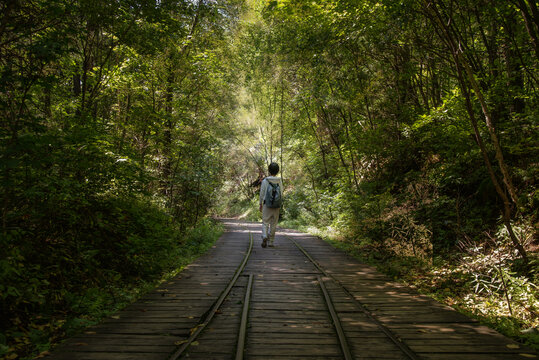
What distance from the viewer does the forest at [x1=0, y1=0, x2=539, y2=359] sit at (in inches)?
163

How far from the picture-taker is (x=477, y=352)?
3.10 metres

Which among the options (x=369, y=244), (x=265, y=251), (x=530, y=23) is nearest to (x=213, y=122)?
(x=265, y=251)

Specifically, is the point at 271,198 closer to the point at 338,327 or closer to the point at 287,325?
the point at 287,325

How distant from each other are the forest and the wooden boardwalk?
0.48 m

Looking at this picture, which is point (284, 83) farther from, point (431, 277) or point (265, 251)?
point (431, 277)

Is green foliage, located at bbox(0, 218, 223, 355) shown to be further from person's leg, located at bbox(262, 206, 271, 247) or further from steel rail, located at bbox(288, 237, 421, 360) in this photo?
steel rail, located at bbox(288, 237, 421, 360)

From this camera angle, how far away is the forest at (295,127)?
414 centimetres

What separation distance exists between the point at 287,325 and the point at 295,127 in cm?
1337

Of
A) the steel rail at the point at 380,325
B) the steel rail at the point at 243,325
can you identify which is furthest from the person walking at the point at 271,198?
the steel rail at the point at 243,325

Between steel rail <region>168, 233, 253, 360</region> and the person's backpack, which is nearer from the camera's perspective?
steel rail <region>168, 233, 253, 360</region>

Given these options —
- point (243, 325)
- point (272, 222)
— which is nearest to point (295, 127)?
point (272, 222)

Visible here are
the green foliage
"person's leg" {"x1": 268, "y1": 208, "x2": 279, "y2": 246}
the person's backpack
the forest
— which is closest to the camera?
the green foliage

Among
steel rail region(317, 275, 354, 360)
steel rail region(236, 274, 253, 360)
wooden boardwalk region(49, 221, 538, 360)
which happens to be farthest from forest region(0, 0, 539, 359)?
steel rail region(317, 275, 354, 360)

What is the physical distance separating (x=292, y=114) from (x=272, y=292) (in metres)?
13.4
